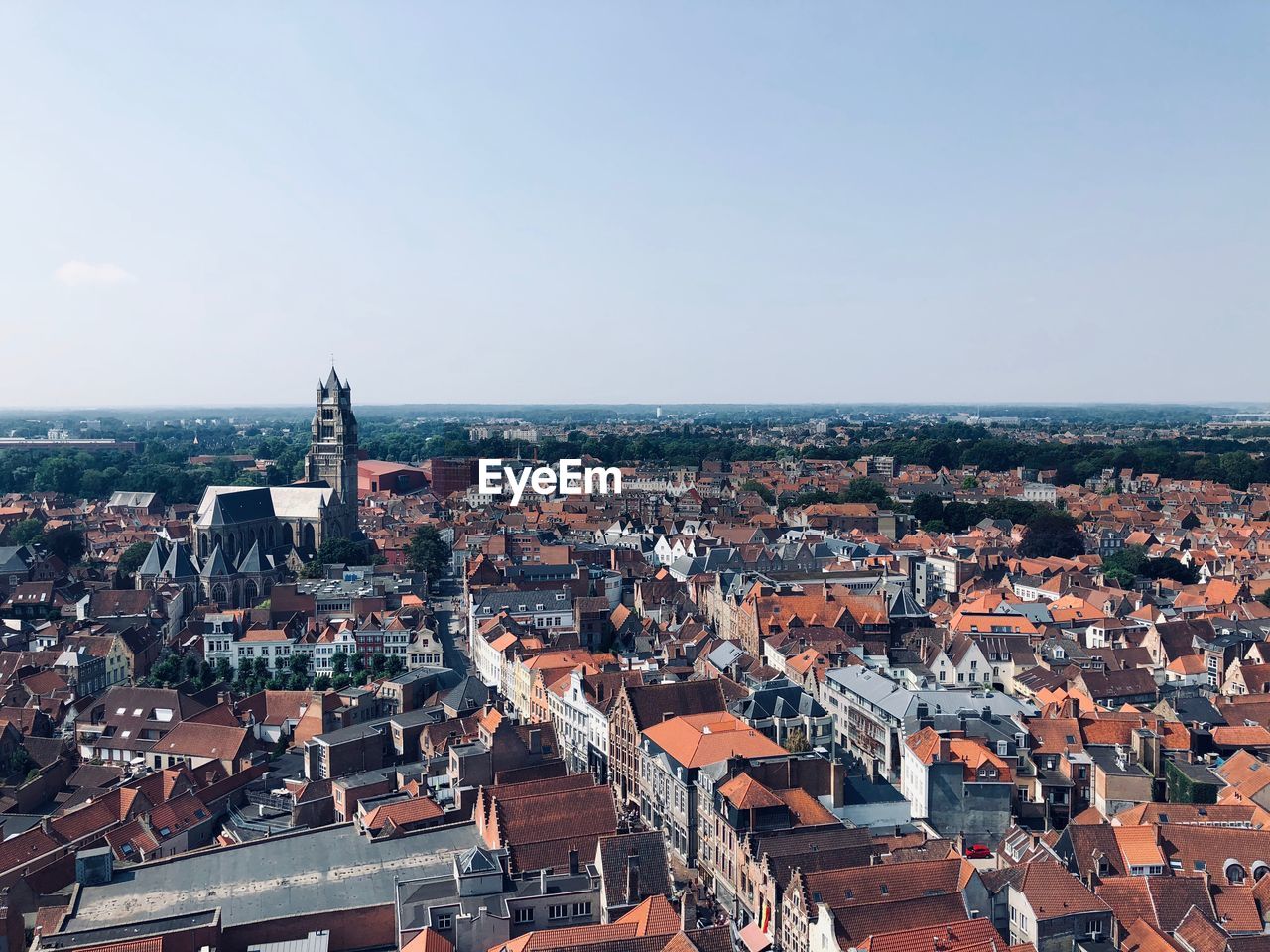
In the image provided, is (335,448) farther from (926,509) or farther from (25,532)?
(926,509)

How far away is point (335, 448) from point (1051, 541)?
78.3 m

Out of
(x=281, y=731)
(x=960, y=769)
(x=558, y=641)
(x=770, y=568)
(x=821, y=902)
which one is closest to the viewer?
(x=821, y=902)

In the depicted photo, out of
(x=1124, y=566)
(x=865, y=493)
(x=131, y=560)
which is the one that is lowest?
(x=1124, y=566)

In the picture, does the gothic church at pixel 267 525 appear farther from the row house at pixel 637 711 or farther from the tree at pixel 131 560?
the row house at pixel 637 711

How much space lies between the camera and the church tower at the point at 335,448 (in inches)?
4823

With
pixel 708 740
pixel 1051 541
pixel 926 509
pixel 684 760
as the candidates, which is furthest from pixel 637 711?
pixel 926 509

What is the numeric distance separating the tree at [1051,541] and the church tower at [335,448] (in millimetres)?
73375

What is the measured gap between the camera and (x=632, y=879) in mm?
37719

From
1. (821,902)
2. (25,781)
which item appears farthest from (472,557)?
(821,902)

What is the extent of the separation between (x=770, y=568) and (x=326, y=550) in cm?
4129

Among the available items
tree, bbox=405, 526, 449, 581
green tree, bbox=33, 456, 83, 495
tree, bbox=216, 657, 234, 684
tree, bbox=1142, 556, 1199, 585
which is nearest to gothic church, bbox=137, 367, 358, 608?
tree, bbox=405, 526, 449, 581

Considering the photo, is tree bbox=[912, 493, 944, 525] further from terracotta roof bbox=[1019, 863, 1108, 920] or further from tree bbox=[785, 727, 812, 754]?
terracotta roof bbox=[1019, 863, 1108, 920]

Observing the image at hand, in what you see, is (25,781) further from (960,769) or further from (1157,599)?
(1157,599)

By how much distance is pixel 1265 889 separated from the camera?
3800 cm
